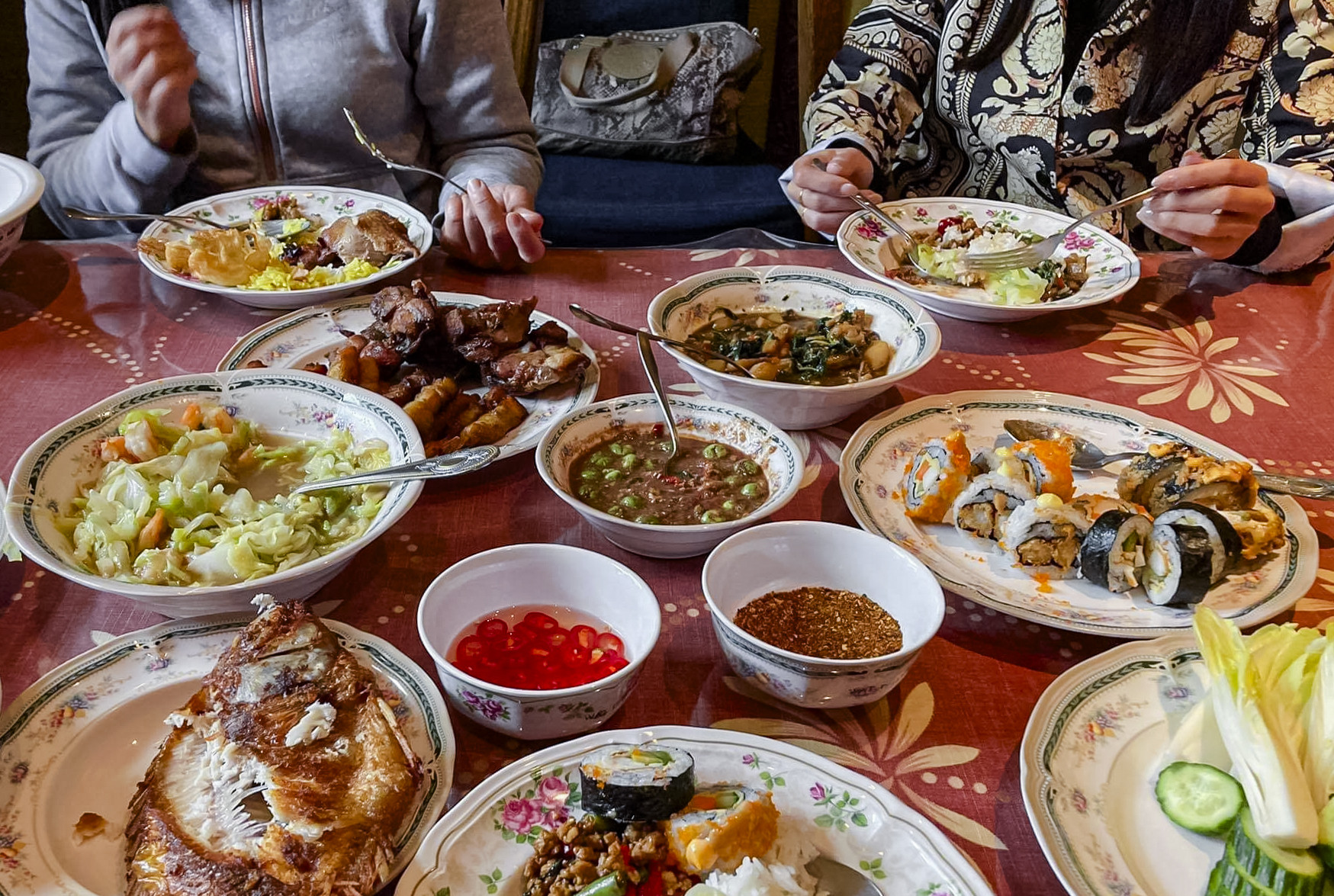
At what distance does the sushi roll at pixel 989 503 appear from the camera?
1.72 meters

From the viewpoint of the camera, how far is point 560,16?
5617 mm

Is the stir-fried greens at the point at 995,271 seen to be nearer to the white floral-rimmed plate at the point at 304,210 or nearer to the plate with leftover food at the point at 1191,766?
the plate with leftover food at the point at 1191,766

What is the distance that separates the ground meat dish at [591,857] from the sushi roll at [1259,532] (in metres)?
1.19

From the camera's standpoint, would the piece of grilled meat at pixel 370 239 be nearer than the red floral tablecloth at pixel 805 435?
No

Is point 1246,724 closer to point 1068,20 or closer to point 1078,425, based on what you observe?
point 1078,425

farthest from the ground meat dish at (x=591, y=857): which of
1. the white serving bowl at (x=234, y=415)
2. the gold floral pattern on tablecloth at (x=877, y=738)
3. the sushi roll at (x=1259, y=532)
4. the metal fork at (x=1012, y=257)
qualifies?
the metal fork at (x=1012, y=257)

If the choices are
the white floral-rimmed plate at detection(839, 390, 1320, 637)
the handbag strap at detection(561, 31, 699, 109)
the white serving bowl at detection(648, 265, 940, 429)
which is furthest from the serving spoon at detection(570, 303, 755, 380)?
the handbag strap at detection(561, 31, 699, 109)

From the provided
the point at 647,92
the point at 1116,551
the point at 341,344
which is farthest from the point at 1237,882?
the point at 647,92

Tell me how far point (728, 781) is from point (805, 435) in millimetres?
1017

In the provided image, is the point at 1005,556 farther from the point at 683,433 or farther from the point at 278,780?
the point at 278,780

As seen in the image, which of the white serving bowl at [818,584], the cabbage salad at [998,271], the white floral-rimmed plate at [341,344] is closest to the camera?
the white serving bowl at [818,584]

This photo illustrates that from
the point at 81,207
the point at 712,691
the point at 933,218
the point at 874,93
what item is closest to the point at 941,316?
the point at 933,218

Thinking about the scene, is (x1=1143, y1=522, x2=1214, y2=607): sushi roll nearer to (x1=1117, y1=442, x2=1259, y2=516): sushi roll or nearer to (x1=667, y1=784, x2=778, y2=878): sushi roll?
(x1=1117, y1=442, x2=1259, y2=516): sushi roll

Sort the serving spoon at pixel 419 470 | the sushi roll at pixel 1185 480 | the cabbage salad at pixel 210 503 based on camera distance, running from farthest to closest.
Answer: the sushi roll at pixel 1185 480, the serving spoon at pixel 419 470, the cabbage salad at pixel 210 503
